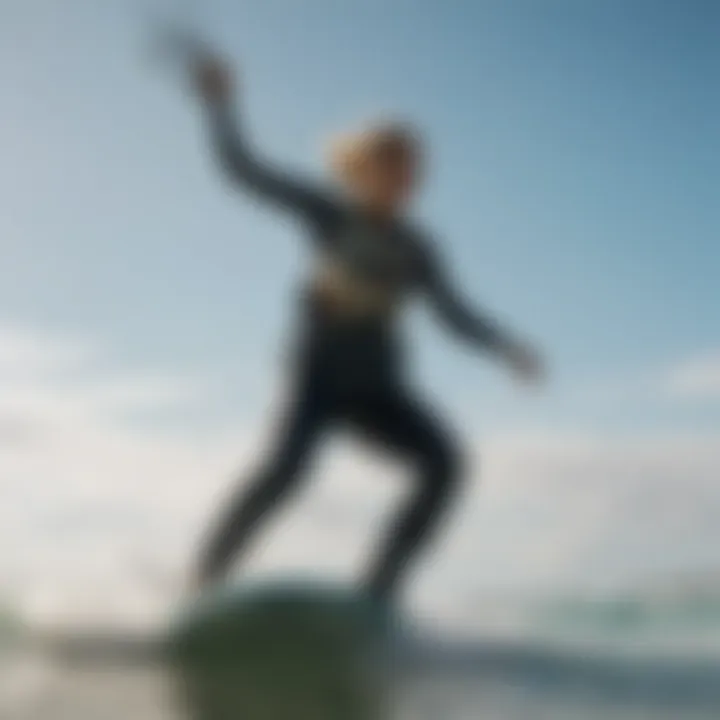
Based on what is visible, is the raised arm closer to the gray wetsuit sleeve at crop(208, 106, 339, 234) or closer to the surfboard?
the gray wetsuit sleeve at crop(208, 106, 339, 234)

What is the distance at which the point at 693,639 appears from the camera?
128 centimetres

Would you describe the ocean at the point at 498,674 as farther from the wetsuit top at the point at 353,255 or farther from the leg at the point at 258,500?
the wetsuit top at the point at 353,255

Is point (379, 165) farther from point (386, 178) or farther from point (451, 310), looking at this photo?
point (451, 310)

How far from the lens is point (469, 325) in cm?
129

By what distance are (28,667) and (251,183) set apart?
1.83 feet

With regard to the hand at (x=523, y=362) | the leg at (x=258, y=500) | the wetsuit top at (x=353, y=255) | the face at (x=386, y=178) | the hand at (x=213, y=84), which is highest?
the hand at (x=213, y=84)

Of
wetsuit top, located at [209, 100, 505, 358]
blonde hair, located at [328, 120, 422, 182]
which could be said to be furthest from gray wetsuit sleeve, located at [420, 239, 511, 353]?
blonde hair, located at [328, 120, 422, 182]

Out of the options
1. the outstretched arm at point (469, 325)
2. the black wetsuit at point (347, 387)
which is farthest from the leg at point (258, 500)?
the outstretched arm at point (469, 325)

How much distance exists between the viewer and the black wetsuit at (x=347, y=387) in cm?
117

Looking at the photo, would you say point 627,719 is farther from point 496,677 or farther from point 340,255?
point 340,255

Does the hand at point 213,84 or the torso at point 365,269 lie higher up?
the hand at point 213,84

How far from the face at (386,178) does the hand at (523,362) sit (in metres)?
0.21

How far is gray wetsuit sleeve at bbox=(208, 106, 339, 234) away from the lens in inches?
48.7

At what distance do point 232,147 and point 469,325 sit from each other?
1.08 feet
